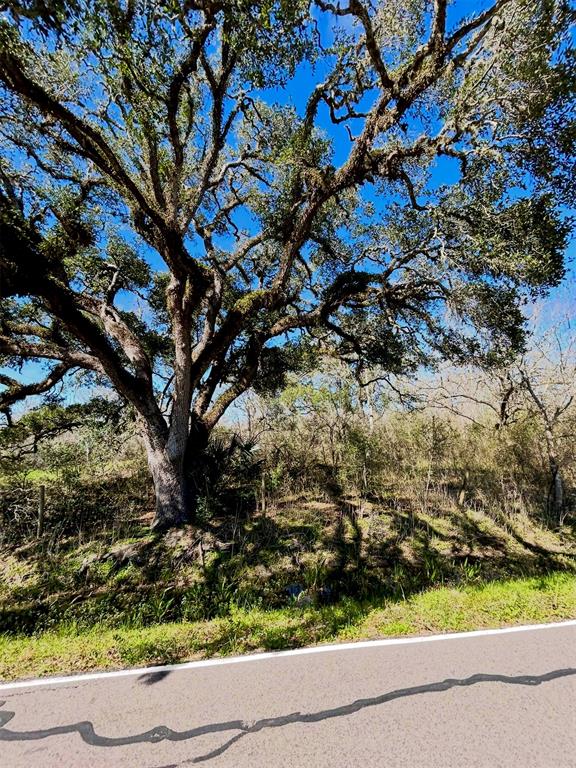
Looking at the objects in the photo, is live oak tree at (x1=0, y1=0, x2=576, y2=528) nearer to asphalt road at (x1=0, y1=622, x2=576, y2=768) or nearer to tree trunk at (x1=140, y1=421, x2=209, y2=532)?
tree trunk at (x1=140, y1=421, x2=209, y2=532)

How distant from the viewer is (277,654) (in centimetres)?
378

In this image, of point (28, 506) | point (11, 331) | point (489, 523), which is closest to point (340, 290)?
point (489, 523)

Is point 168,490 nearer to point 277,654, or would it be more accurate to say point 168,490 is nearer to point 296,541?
point 296,541

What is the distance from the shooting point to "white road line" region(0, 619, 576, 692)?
3.48 m

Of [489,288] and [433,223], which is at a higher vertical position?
[433,223]

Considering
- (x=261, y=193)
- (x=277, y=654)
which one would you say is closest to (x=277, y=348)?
(x=261, y=193)

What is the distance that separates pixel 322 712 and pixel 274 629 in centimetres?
160

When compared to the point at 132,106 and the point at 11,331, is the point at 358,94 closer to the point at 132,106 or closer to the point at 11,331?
the point at 132,106

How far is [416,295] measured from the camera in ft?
26.6

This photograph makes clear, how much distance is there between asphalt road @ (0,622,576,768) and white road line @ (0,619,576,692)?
0.04 meters

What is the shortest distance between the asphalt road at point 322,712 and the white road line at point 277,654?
43 millimetres

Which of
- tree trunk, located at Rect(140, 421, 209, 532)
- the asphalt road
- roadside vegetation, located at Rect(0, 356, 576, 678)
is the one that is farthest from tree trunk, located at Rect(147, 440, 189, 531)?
the asphalt road

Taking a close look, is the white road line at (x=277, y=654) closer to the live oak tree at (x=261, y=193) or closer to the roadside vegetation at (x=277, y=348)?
the roadside vegetation at (x=277, y=348)

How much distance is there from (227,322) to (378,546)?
5.47 metres
